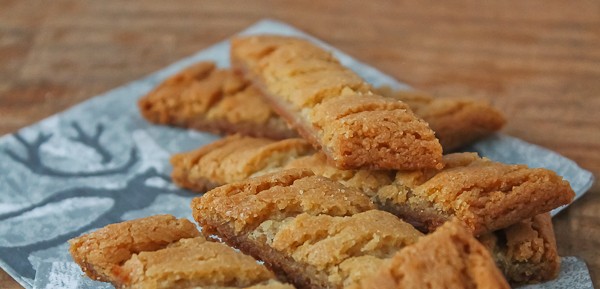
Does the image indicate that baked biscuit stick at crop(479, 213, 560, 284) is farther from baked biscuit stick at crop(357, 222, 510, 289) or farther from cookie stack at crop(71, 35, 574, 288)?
baked biscuit stick at crop(357, 222, 510, 289)

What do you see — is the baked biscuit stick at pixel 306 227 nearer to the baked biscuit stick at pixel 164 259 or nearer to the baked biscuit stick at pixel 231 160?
the baked biscuit stick at pixel 164 259

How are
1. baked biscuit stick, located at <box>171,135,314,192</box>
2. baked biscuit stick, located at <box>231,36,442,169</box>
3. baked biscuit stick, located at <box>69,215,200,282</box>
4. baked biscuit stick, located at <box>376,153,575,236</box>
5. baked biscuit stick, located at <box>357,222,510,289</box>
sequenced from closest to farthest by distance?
baked biscuit stick, located at <box>357,222,510,289</box> < baked biscuit stick, located at <box>69,215,200,282</box> < baked biscuit stick, located at <box>376,153,575,236</box> < baked biscuit stick, located at <box>231,36,442,169</box> < baked biscuit stick, located at <box>171,135,314,192</box>

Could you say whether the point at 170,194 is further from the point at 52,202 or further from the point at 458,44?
the point at 458,44

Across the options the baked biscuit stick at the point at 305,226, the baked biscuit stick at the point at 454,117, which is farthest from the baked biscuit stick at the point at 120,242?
the baked biscuit stick at the point at 454,117

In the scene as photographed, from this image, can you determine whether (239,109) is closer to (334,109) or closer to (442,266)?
(334,109)

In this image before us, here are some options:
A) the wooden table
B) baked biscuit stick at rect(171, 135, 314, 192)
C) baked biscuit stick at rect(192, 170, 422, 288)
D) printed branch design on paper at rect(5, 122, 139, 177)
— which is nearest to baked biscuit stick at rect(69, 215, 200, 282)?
baked biscuit stick at rect(192, 170, 422, 288)
